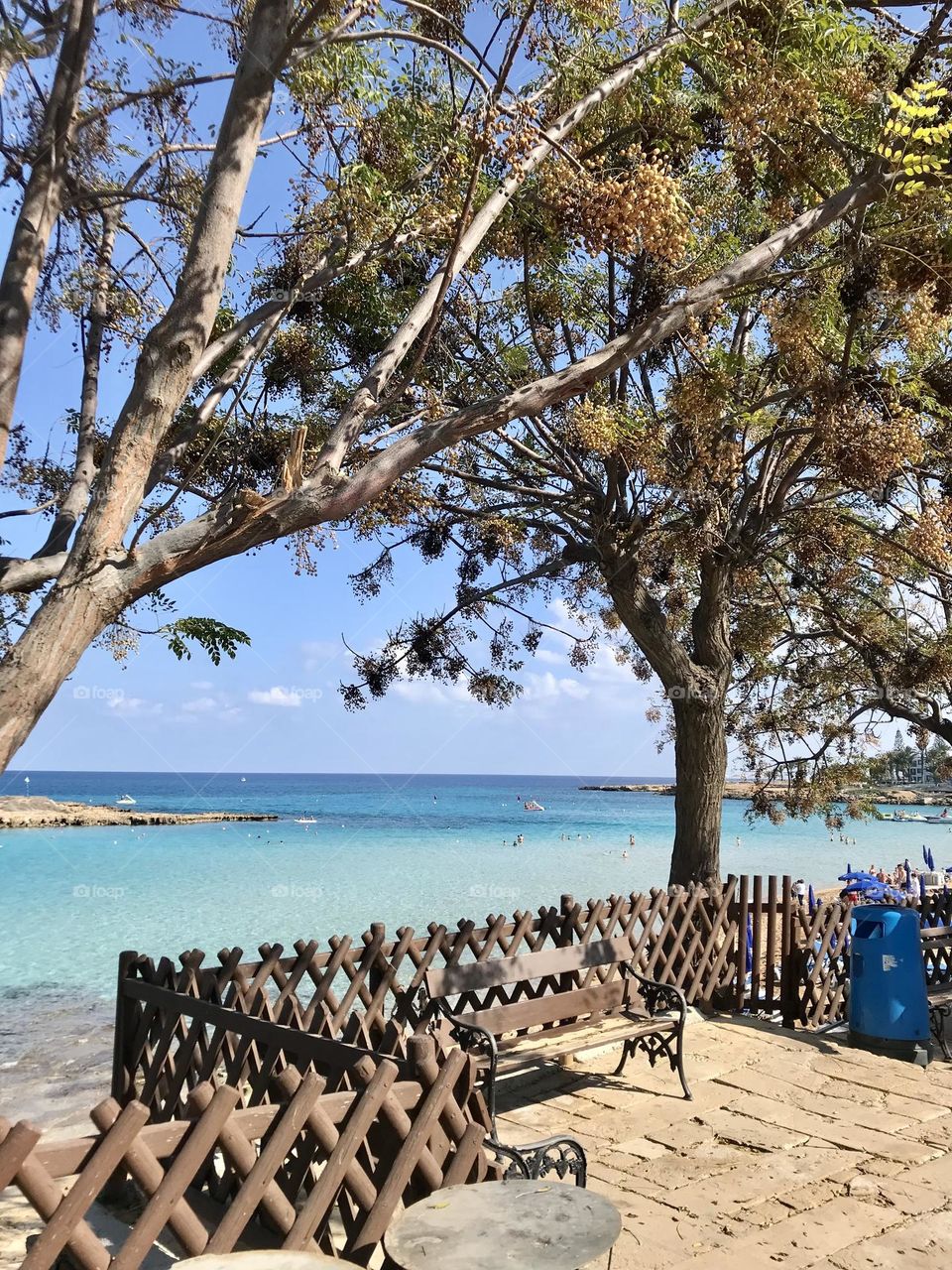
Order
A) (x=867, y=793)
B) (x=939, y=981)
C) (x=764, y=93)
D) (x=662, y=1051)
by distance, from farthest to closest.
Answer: (x=867, y=793)
(x=939, y=981)
(x=662, y=1051)
(x=764, y=93)

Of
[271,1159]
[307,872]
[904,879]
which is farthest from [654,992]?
[307,872]

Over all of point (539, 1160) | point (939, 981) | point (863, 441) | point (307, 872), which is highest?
point (863, 441)

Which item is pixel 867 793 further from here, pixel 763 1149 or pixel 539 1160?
pixel 539 1160

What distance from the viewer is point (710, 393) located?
26.1ft

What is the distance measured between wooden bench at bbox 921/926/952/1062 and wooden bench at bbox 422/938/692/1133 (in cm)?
262

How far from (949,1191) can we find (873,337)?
838 centimetres

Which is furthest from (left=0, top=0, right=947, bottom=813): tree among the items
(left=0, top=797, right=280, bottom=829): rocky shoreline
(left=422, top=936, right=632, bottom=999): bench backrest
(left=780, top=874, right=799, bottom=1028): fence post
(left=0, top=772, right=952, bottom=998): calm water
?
(left=0, top=797, right=280, bottom=829): rocky shoreline

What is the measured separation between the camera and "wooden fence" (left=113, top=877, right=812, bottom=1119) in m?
5.42

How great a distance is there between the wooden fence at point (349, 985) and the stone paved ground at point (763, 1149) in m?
0.91

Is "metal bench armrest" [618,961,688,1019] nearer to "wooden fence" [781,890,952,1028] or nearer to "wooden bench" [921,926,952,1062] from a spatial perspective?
"wooden fence" [781,890,952,1028]

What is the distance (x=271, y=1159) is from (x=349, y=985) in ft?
13.8

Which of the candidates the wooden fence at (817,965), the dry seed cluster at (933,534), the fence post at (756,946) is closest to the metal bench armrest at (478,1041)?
the fence post at (756,946)

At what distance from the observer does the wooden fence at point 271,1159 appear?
2961 mm

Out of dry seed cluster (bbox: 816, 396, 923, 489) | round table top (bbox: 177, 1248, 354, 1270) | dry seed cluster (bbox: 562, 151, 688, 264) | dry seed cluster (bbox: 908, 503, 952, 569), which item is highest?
dry seed cluster (bbox: 562, 151, 688, 264)
